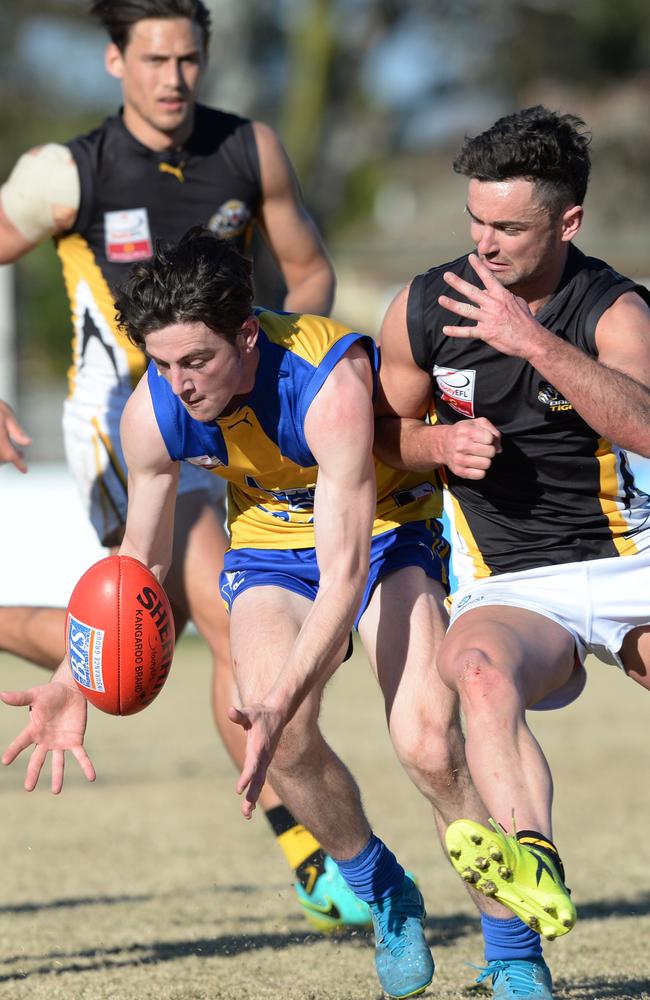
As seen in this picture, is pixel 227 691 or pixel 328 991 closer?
pixel 328 991

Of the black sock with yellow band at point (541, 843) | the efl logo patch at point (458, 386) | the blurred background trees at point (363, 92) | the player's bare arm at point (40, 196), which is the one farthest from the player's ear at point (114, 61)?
the blurred background trees at point (363, 92)

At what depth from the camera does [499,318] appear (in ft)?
13.4

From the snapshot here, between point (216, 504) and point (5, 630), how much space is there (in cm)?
97

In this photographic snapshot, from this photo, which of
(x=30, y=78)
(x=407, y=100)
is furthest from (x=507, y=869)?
(x=30, y=78)

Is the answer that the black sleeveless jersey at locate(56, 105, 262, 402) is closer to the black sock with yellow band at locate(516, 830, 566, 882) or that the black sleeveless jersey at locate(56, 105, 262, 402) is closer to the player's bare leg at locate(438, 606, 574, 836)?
the player's bare leg at locate(438, 606, 574, 836)

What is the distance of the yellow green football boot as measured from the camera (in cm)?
369

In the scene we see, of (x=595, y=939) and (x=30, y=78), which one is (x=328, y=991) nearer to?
(x=595, y=939)

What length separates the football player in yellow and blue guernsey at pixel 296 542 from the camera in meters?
4.32

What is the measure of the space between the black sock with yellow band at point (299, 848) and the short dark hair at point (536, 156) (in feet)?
7.97

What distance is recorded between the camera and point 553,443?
454 centimetres

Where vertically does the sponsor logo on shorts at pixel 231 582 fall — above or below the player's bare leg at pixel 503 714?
below

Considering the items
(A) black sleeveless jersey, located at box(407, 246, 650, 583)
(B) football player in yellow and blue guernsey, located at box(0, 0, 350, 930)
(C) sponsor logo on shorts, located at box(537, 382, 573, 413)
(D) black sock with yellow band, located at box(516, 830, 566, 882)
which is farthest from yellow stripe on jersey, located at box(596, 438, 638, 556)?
(B) football player in yellow and blue guernsey, located at box(0, 0, 350, 930)

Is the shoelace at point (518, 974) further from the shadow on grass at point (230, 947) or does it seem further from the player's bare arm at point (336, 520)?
the player's bare arm at point (336, 520)

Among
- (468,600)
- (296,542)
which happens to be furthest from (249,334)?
(468,600)
